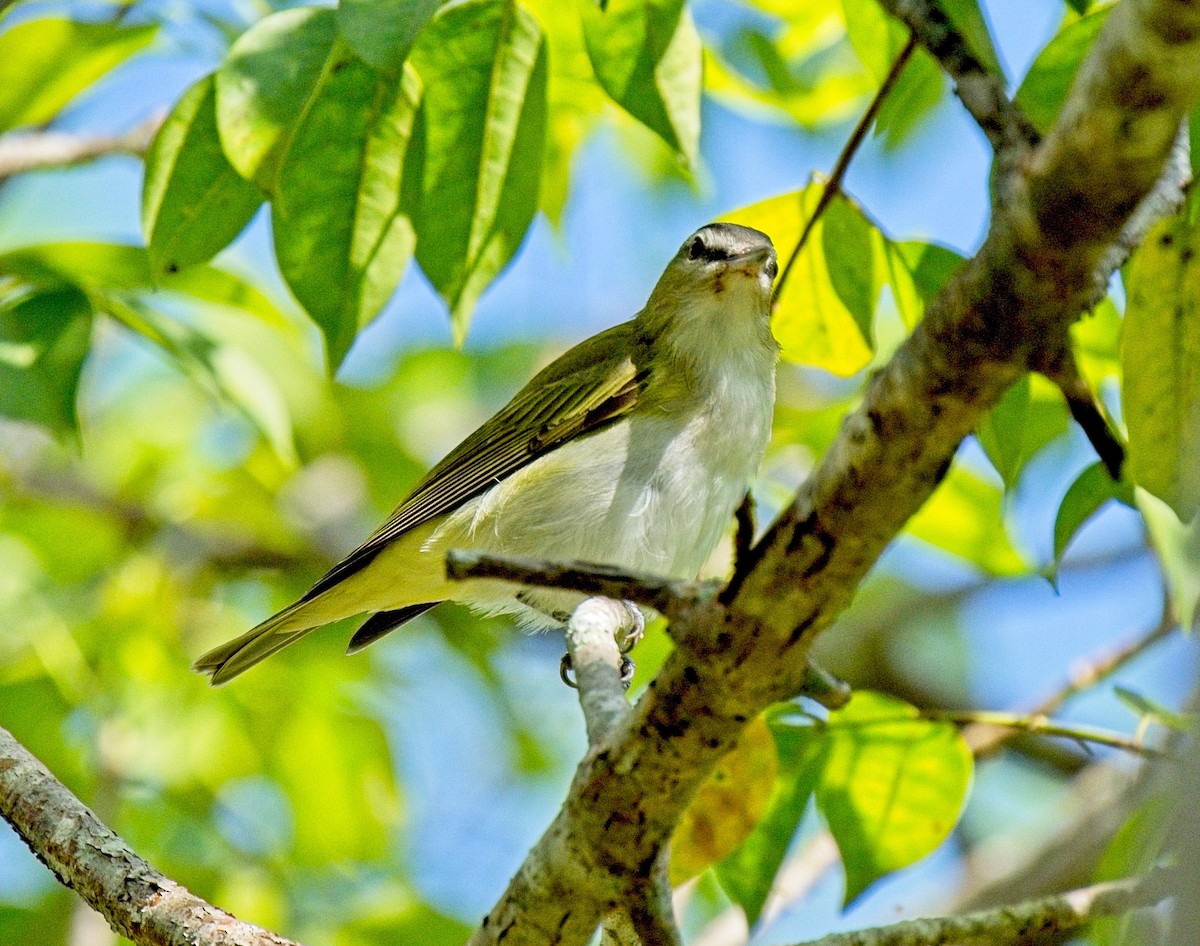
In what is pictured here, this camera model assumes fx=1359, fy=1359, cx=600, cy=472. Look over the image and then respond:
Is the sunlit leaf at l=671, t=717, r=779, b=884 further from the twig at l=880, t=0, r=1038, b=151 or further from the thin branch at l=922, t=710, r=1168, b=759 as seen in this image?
the twig at l=880, t=0, r=1038, b=151

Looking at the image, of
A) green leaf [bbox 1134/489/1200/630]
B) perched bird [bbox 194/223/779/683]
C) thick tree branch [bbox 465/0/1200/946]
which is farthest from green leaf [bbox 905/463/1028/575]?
thick tree branch [bbox 465/0/1200/946]

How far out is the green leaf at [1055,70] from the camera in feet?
8.43

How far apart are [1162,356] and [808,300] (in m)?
1.17

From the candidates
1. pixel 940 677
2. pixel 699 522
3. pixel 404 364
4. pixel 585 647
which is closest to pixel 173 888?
pixel 585 647

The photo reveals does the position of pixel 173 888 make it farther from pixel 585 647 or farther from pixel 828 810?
pixel 828 810

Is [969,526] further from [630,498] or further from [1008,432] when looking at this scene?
[1008,432]

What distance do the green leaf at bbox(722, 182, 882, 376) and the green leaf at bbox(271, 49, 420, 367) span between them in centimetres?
82

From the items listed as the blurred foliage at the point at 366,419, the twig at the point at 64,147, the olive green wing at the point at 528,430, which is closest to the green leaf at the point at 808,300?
the blurred foliage at the point at 366,419

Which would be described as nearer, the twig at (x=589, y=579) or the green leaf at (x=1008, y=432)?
the twig at (x=589, y=579)

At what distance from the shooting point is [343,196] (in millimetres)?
2867

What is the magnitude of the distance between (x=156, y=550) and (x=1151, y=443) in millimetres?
4602

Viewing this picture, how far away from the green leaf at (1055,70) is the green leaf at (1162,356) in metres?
0.51

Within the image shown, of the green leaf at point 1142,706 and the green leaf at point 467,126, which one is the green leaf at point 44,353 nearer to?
the green leaf at point 467,126

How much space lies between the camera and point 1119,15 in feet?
4.44
